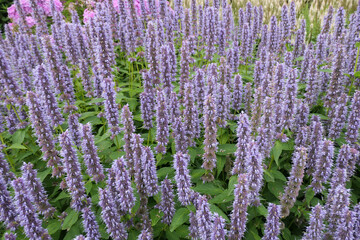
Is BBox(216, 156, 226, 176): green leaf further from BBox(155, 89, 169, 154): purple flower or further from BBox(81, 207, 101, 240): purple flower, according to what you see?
BBox(81, 207, 101, 240): purple flower

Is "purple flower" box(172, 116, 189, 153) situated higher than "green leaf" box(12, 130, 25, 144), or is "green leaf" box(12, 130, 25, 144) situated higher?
"purple flower" box(172, 116, 189, 153)

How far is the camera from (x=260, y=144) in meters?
4.43

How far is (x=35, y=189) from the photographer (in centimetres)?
417

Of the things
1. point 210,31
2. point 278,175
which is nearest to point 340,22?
point 210,31

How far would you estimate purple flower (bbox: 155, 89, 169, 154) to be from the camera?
4.65m

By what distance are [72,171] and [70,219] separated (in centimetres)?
79

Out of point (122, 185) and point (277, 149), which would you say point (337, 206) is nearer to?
point (277, 149)

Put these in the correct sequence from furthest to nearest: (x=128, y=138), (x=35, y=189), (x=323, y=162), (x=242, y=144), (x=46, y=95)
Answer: (x=46, y=95), (x=128, y=138), (x=323, y=162), (x=35, y=189), (x=242, y=144)

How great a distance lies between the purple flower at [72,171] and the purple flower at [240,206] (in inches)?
85.2

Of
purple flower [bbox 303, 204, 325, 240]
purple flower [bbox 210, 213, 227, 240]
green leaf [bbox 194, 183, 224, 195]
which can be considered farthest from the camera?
green leaf [bbox 194, 183, 224, 195]

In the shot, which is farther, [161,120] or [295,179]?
[161,120]

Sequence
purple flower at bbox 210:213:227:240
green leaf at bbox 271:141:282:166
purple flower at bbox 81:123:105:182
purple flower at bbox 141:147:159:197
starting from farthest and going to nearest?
green leaf at bbox 271:141:282:166
purple flower at bbox 81:123:105:182
purple flower at bbox 141:147:159:197
purple flower at bbox 210:213:227:240

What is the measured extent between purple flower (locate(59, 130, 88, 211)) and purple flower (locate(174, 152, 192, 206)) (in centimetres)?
141

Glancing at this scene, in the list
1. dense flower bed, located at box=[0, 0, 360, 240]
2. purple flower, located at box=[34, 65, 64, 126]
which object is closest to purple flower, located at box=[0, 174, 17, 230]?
dense flower bed, located at box=[0, 0, 360, 240]
